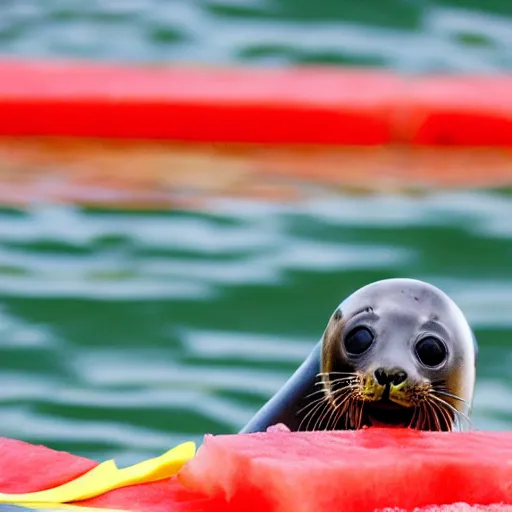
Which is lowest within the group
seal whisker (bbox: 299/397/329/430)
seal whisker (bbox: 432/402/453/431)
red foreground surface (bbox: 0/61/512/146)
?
seal whisker (bbox: 432/402/453/431)

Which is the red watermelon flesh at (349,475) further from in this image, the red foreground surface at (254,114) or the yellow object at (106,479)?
the red foreground surface at (254,114)

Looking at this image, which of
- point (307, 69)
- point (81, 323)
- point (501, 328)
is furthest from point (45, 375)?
point (307, 69)

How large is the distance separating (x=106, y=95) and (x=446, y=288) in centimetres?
131

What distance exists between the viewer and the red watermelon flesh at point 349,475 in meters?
1.66

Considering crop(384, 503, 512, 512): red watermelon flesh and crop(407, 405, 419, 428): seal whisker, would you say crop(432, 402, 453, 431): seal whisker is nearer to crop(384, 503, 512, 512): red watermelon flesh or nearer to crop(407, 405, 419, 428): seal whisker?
crop(407, 405, 419, 428): seal whisker

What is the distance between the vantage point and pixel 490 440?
5.94 ft

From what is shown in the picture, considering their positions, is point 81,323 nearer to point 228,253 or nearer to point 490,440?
point 228,253

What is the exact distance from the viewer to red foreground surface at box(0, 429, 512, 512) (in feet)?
5.45

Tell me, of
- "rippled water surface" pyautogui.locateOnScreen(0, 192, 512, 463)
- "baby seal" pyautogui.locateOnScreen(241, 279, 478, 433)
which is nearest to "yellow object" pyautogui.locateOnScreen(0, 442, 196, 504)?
"baby seal" pyautogui.locateOnScreen(241, 279, 478, 433)

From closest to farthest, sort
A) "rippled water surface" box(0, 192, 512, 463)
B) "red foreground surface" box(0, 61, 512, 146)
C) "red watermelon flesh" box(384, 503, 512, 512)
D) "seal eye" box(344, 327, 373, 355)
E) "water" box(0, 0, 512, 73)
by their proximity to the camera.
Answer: "red watermelon flesh" box(384, 503, 512, 512) < "seal eye" box(344, 327, 373, 355) < "rippled water surface" box(0, 192, 512, 463) < "red foreground surface" box(0, 61, 512, 146) < "water" box(0, 0, 512, 73)

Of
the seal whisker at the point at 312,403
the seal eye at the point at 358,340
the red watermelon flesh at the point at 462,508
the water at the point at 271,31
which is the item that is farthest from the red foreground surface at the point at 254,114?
the red watermelon flesh at the point at 462,508

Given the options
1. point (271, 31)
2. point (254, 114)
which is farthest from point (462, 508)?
point (271, 31)

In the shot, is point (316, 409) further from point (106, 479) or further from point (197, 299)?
point (197, 299)

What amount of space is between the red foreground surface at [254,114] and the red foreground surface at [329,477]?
8.85 ft
